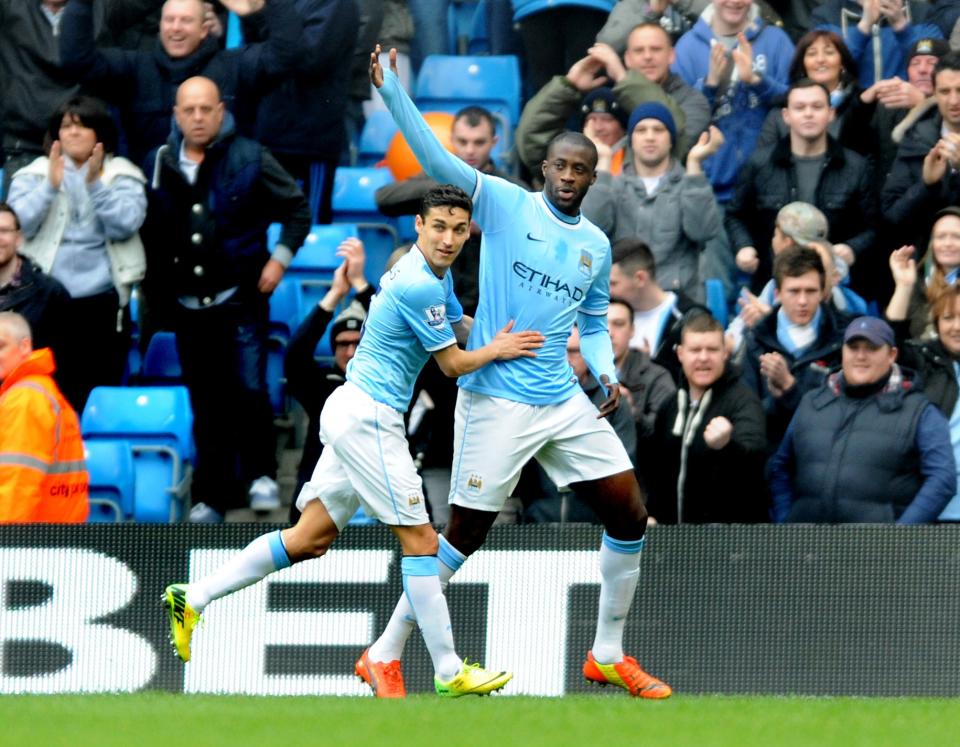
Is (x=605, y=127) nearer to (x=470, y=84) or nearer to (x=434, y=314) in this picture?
(x=470, y=84)

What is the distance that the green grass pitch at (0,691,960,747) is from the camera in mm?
6281

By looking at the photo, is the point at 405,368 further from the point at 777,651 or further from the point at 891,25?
the point at 891,25

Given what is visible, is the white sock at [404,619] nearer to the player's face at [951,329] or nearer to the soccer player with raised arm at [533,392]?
the soccer player with raised arm at [533,392]

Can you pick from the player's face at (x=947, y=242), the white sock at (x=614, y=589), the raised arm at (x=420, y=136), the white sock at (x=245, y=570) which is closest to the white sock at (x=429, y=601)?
the white sock at (x=245, y=570)

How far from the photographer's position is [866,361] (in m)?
9.41

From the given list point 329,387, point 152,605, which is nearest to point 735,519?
point 329,387

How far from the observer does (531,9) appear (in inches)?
503

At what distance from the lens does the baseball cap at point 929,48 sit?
465 inches

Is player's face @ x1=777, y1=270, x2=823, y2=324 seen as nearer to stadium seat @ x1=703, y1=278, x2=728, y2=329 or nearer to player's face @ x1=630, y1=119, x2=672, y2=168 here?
stadium seat @ x1=703, y1=278, x2=728, y2=329

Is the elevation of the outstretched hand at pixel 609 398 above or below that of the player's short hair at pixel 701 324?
Result: below

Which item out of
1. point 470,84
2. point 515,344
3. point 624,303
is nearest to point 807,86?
point 624,303

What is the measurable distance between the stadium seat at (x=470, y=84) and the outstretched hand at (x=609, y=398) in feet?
18.0

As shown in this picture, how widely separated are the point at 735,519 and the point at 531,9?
4546 millimetres

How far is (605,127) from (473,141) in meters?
0.85
